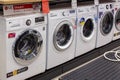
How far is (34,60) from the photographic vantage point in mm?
2219

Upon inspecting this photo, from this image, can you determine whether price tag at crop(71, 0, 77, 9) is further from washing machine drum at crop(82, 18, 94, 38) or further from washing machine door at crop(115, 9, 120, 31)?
washing machine door at crop(115, 9, 120, 31)

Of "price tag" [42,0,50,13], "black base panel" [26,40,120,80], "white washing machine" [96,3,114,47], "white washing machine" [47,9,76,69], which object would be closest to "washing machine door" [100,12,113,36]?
"white washing machine" [96,3,114,47]

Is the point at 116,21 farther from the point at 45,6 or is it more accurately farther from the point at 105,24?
the point at 45,6

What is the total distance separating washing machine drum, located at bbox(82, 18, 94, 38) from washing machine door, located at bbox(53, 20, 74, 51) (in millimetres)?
381

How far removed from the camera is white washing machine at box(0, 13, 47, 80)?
1919 mm

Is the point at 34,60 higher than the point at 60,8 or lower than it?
lower

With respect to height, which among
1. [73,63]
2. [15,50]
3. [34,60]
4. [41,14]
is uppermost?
[41,14]

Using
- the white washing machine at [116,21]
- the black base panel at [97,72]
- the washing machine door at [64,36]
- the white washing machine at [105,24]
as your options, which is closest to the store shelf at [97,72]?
the black base panel at [97,72]

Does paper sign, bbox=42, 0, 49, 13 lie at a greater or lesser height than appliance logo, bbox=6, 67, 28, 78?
greater

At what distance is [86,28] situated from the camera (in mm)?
3041

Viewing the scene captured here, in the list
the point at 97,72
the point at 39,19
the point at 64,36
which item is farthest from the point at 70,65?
the point at 39,19

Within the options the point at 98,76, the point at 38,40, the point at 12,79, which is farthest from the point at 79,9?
the point at 12,79

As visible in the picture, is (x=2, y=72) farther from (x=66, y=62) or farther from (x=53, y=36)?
(x=66, y=62)

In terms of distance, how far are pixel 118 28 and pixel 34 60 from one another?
Answer: 1.93 m
